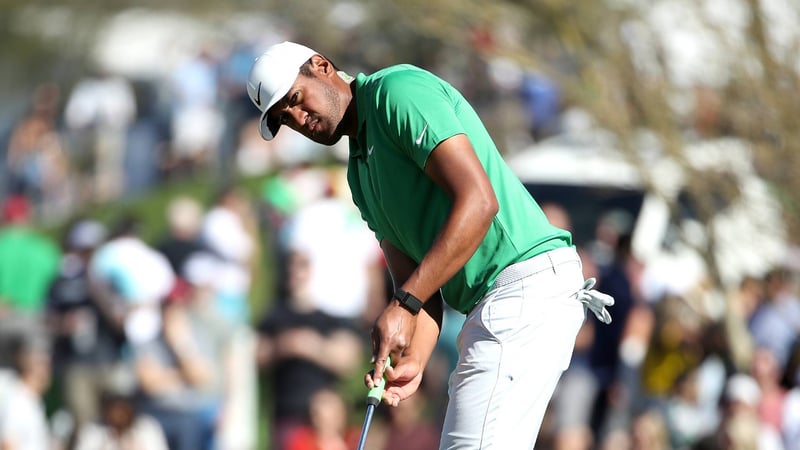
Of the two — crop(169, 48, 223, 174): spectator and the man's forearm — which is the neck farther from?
crop(169, 48, 223, 174): spectator

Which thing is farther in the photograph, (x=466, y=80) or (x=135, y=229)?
(x=466, y=80)

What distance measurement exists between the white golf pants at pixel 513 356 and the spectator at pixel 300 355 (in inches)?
224

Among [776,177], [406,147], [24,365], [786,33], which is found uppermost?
[406,147]

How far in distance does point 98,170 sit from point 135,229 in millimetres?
5949

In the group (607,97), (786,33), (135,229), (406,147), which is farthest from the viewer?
(135,229)

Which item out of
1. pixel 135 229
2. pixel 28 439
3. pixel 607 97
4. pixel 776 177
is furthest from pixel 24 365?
pixel 776 177

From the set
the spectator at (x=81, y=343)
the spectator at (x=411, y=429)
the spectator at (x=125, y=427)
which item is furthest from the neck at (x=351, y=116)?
the spectator at (x=81, y=343)

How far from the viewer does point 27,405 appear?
12.2m

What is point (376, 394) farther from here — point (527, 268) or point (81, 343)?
point (81, 343)

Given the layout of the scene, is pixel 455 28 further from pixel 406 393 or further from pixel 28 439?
pixel 406 393

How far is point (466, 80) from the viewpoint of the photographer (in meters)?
15.4

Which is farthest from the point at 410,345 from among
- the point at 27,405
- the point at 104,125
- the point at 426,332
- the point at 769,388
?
the point at 104,125

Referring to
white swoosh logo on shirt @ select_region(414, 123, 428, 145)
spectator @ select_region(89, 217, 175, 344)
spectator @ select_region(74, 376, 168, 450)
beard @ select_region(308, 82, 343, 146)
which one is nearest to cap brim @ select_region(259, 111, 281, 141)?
beard @ select_region(308, 82, 343, 146)

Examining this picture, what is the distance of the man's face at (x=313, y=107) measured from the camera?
5.29 metres
